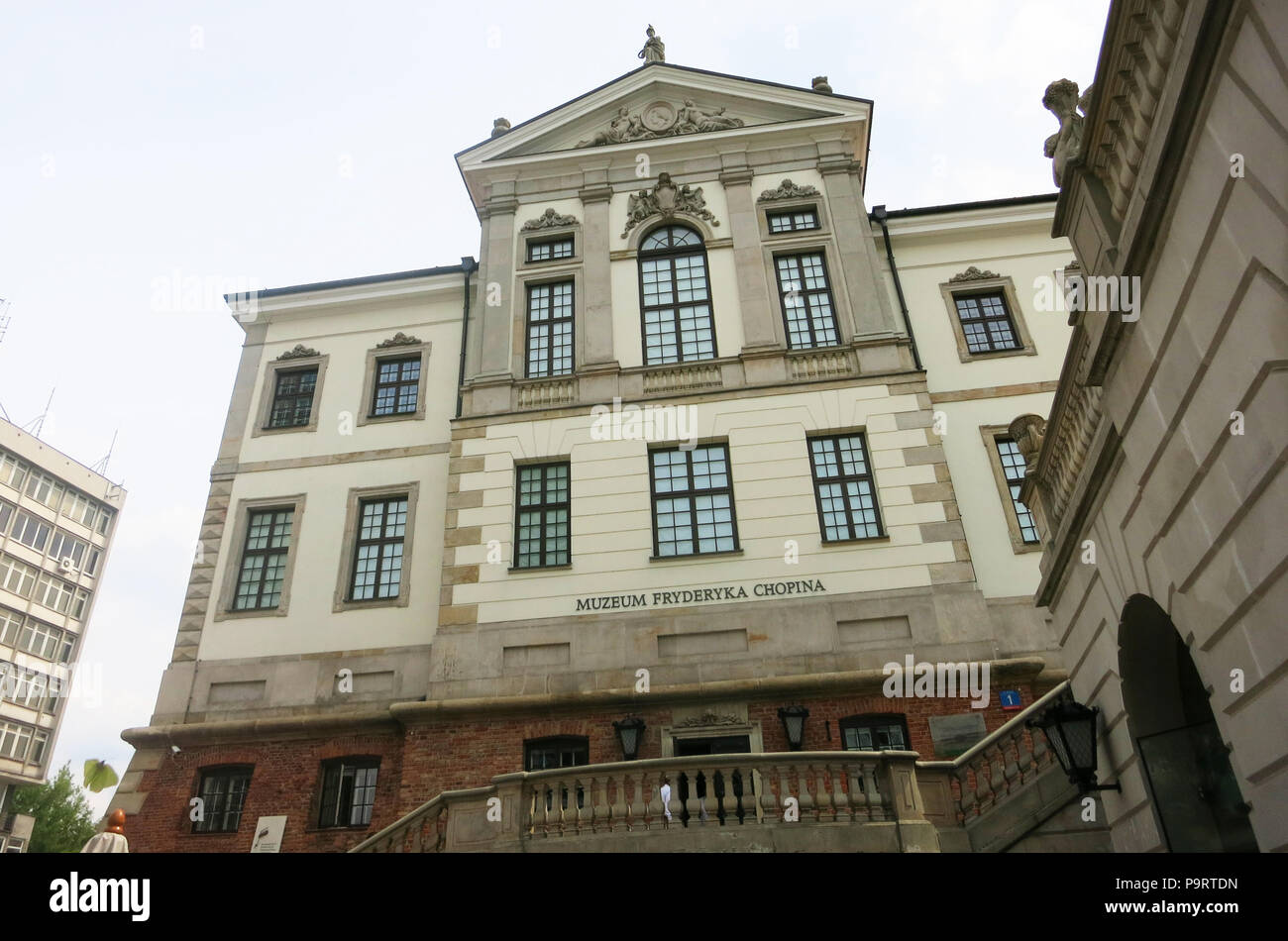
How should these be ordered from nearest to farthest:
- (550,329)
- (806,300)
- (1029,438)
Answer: (1029,438) < (806,300) < (550,329)

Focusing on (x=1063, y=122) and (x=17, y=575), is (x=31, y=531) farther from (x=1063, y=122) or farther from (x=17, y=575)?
(x=1063, y=122)

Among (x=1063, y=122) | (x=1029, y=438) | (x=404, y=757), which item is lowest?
(x=404, y=757)

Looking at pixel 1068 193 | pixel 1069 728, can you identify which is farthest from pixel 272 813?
pixel 1068 193

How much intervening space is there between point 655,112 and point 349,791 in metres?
20.4

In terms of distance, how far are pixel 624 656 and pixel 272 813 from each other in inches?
316

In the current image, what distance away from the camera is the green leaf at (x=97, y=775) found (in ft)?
57.6

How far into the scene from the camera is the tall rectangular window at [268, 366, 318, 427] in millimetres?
23141

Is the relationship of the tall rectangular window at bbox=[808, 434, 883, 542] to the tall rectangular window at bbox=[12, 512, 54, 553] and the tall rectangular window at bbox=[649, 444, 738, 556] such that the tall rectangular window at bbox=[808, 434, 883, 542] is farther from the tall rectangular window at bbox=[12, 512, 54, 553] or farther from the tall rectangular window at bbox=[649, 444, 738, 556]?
the tall rectangular window at bbox=[12, 512, 54, 553]

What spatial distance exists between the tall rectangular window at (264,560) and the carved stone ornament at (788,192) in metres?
15.3

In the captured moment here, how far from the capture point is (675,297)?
2217 cm

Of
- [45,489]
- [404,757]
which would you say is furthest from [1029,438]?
[45,489]

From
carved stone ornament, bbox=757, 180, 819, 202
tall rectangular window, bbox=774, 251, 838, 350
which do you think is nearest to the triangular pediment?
carved stone ornament, bbox=757, 180, 819, 202

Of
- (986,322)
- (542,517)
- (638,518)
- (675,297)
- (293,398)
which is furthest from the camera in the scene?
(293,398)

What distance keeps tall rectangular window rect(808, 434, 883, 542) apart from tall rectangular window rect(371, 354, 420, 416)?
1101 centimetres
